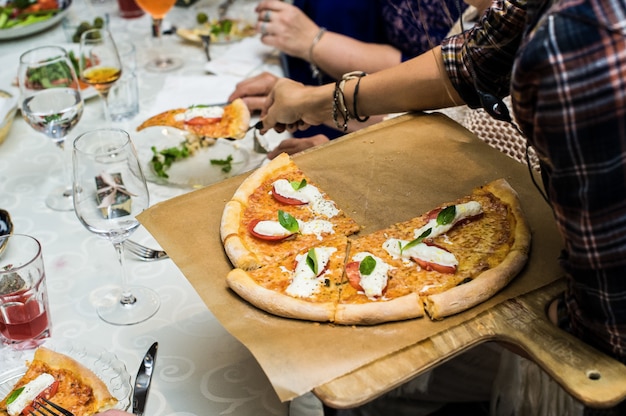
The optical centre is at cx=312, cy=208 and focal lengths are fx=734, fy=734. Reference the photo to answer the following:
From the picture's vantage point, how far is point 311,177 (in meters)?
1.48

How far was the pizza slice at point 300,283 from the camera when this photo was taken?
1.12 m

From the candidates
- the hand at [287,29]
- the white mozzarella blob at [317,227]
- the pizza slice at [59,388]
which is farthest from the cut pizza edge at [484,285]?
the hand at [287,29]

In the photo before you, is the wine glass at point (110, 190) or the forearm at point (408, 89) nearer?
the wine glass at point (110, 190)

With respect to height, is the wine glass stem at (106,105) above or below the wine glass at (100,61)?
below

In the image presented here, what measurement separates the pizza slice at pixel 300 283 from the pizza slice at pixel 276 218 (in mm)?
25

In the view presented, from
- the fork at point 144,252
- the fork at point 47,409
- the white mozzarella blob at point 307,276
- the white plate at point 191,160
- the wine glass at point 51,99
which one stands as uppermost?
the white mozzarella blob at point 307,276

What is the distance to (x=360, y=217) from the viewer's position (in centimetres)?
138

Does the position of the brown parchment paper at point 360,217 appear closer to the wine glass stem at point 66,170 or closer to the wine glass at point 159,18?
the wine glass stem at point 66,170

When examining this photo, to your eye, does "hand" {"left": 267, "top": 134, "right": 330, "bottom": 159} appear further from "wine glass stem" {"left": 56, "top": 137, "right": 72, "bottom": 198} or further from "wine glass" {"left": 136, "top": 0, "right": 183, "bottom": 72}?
"wine glass" {"left": 136, "top": 0, "right": 183, "bottom": 72}

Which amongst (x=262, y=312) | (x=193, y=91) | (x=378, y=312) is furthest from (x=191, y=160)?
(x=378, y=312)

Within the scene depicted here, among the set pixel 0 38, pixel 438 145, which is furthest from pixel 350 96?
pixel 0 38

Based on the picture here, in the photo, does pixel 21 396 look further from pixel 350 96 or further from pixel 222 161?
pixel 350 96

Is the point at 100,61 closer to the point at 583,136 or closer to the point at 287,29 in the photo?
the point at 287,29

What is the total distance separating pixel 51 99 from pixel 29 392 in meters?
0.79
